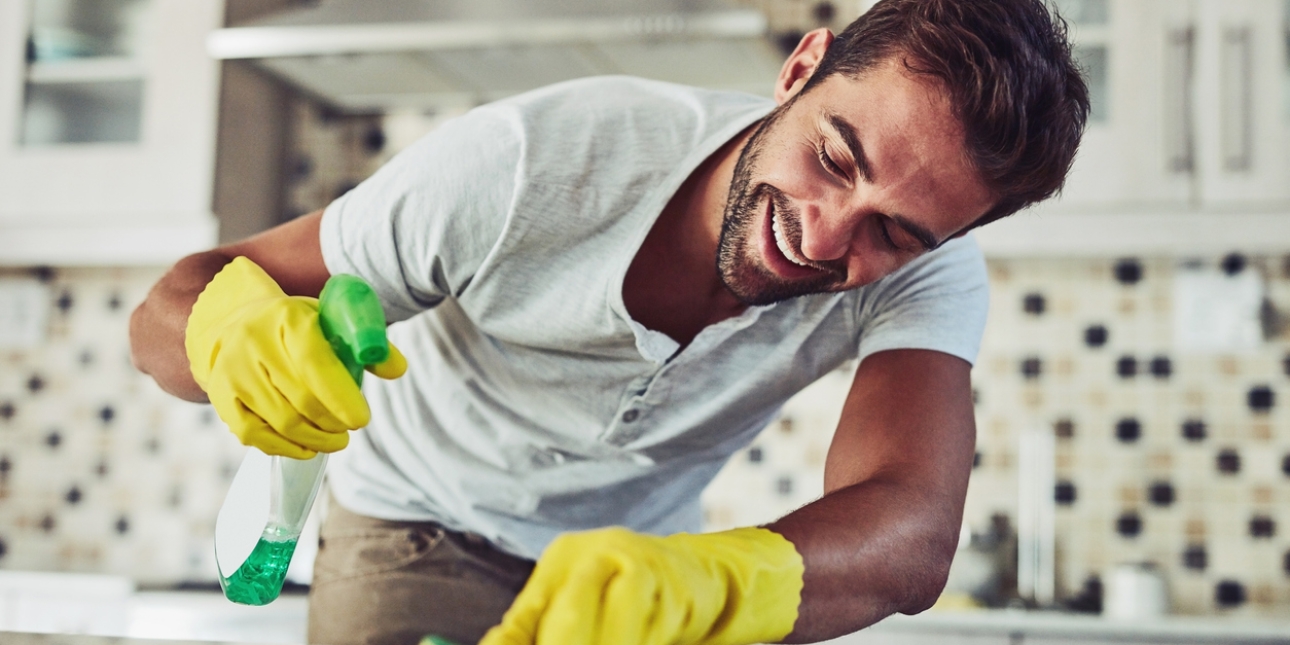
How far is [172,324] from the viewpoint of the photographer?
0.85 metres

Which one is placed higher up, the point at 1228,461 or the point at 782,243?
the point at 782,243

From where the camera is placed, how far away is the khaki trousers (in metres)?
1.09

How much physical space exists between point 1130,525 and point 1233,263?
547 mm

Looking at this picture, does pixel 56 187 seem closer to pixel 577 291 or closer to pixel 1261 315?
pixel 577 291

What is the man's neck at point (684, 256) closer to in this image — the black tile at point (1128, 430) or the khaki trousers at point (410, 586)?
the khaki trousers at point (410, 586)

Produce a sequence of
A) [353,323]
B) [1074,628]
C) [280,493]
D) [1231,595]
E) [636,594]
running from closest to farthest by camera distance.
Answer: [636,594] → [353,323] → [280,493] → [1074,628] → [1231,595]

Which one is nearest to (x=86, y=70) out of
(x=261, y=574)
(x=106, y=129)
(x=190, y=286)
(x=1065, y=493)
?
(x=106, y=129)

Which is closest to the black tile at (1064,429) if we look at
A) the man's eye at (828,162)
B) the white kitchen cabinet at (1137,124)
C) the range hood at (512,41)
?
the white kitchen cabinet at (1137,124)

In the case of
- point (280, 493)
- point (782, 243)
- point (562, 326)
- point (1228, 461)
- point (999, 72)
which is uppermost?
point (999, 72)

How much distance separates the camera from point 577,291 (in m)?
0.95

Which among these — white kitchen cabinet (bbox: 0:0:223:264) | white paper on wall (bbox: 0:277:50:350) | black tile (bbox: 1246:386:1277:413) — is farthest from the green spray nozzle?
white paper on wall (bbox: 0:277:50:350)

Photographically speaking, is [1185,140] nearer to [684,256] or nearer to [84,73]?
[684,256]

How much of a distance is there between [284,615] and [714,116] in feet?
3.97

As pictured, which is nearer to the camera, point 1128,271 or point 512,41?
point 512,41
